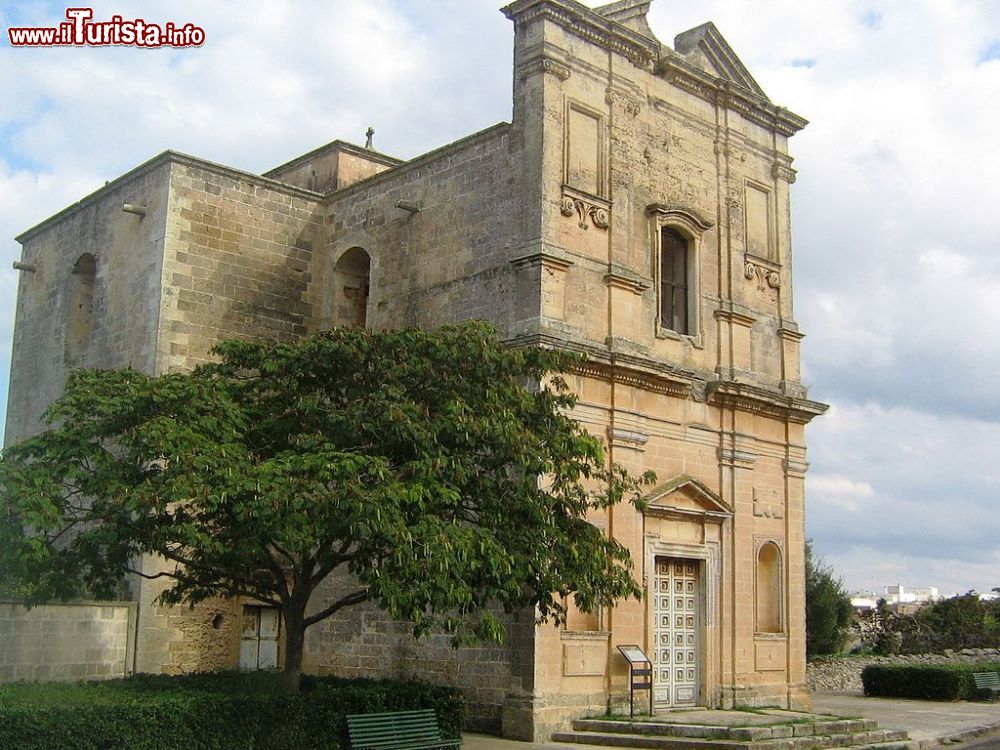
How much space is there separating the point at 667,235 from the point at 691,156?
150 centimetres

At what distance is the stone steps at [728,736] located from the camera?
15.3 meters

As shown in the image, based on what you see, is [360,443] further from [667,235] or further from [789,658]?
[789,658]

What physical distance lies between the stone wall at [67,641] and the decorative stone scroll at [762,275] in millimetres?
11694

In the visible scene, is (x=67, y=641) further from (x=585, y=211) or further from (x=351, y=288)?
(x=585, y=211)

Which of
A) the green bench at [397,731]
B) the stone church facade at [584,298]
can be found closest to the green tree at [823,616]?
the stone church facade at [584,298]

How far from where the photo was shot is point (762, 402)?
2066 centimetres

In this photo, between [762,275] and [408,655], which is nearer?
[408,655]

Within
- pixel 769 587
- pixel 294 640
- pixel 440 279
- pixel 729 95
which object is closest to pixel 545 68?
pixel 440 279

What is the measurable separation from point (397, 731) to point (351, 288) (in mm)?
10338

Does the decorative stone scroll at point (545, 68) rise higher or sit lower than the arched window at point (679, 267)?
higher

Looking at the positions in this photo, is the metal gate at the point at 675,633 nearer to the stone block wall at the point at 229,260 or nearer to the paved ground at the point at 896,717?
the paved ground at the point at 896,717

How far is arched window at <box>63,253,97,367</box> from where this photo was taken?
2261cm

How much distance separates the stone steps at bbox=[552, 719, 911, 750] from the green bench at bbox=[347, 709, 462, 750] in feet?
9.59

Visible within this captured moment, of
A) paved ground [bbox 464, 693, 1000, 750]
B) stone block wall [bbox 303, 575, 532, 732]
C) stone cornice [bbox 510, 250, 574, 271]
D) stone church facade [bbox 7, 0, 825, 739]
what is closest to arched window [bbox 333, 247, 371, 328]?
stone church facade [bbox 7, 0, 825, 739]
